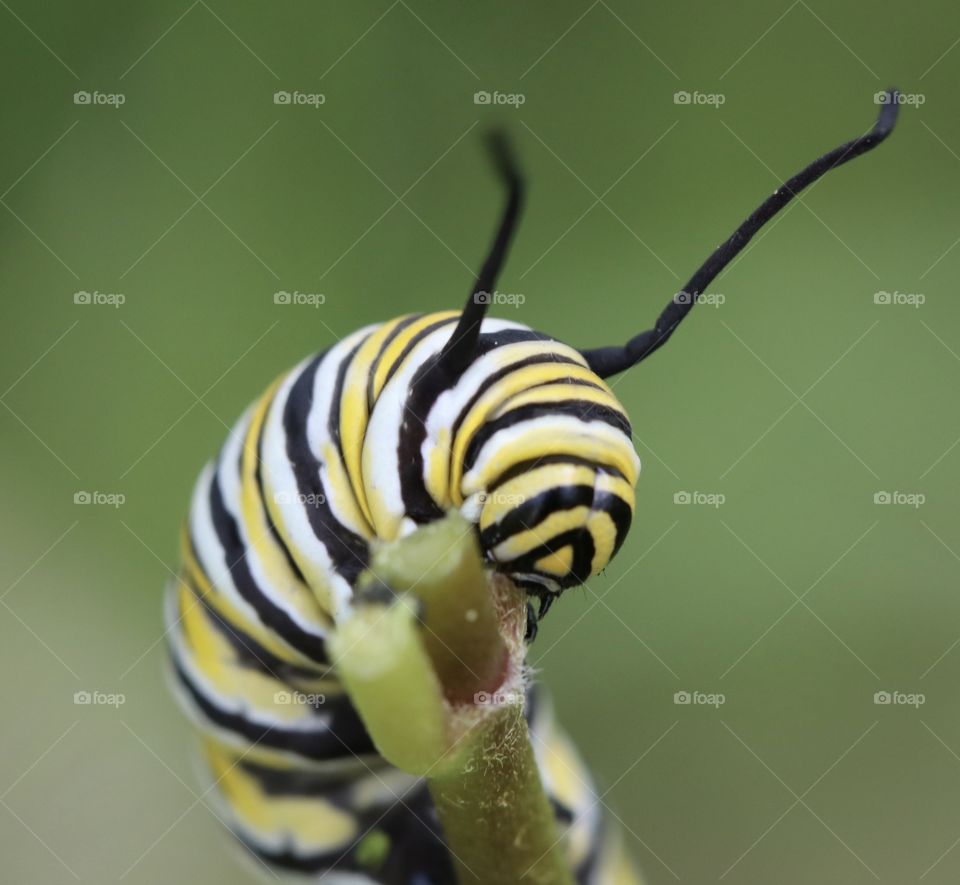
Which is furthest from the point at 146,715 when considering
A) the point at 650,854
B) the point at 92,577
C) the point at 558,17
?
the point at 558,17

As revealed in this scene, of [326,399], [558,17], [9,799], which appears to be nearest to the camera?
[326,399]

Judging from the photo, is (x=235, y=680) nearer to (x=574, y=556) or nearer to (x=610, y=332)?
(x=574, y=556)

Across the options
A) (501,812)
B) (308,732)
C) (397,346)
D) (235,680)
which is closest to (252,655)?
(235,680)

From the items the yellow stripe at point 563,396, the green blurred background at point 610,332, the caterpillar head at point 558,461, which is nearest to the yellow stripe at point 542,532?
the caterpillar head at point 558,461

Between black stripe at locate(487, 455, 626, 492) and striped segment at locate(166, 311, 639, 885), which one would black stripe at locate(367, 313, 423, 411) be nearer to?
striped segment at locate(166, 311, 639, 885)

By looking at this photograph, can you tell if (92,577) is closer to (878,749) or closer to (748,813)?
(748,813)

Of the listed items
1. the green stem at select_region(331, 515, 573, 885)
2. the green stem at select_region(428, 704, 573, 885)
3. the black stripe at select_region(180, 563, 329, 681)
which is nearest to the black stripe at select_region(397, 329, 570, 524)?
the green stem at select_region(331, 515, 573, 885)

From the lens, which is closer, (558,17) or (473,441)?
(473,441)
